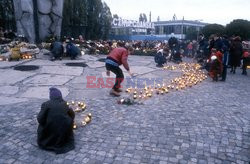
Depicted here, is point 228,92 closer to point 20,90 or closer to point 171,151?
point 171,151

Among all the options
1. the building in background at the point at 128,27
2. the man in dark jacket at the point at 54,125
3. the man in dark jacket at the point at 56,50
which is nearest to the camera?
the man in dark jacket at the point at 54,125

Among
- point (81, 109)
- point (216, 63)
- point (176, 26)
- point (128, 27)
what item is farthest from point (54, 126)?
point (176, 26)

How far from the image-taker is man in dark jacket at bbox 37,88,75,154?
4.76 metres

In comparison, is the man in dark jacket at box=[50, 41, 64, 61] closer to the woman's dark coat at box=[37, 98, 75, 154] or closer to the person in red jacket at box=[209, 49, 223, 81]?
the person in red jacket at box=[209, 49, 223, 81]

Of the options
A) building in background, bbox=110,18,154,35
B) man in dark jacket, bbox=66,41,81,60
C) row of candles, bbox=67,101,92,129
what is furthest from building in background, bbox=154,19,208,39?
row of candles, bbox=67,101,92,129

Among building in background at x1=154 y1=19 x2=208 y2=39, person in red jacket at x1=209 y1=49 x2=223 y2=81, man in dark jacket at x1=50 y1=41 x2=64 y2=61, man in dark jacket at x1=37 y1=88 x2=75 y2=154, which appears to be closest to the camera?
man in dark jacket at x1=37 y1=88 x2=75 y2=154

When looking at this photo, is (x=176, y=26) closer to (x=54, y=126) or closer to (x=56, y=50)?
(x=56, y=50)

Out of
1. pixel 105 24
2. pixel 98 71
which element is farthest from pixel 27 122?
pixel 105 24

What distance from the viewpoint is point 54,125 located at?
477 cm

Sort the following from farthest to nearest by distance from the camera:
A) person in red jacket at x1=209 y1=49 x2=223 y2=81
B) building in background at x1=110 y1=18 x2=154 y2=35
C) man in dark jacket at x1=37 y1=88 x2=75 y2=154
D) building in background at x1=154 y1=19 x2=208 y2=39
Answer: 1. building in background at x1=154 y1=19 x2=208 y2=39
2. building in background at x1=110 y1=18 x2=154 y2=35
3. person in red jacket at x1=209 y1=49 x2=223 y2=81
4. man in dark jacket at x1=37 y1=88 x2=75 y2=154

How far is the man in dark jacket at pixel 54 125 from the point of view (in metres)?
4.76

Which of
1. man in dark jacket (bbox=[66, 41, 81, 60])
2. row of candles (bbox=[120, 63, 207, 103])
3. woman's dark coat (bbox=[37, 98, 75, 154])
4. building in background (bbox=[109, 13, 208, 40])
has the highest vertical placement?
building in background (bbox=[109, 13, 208, 40])

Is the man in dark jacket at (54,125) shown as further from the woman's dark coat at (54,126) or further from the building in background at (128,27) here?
the building in background at (128,27)

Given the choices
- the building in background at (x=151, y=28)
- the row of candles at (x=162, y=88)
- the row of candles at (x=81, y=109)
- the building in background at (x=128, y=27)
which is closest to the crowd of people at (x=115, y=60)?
the row of candles at (x=162, y=88)
